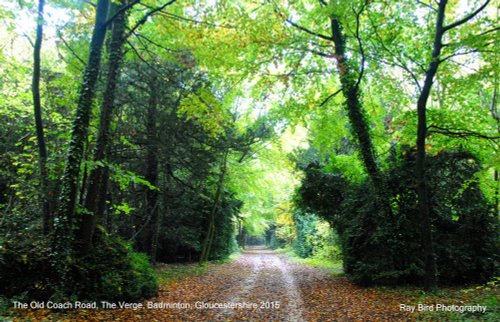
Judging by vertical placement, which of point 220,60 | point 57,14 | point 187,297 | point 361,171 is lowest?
point 187,297

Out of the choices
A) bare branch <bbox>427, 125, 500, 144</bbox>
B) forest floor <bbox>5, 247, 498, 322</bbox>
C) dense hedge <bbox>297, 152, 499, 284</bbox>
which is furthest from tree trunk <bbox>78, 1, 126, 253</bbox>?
bare branch <bbox>427, 125, 500, 144</bbox>

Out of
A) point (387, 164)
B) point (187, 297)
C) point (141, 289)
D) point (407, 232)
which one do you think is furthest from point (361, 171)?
point (141, 289)

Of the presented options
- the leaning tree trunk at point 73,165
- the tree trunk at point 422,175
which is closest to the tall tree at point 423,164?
the tree trunk at point 422,175

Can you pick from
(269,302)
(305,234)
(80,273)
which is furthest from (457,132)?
(305,234)

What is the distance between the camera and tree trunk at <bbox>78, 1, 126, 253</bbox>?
781 centimetres

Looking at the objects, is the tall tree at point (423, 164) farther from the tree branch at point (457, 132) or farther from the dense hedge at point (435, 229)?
the dense hedge at point (435, 229)

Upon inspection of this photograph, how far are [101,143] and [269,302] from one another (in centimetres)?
600

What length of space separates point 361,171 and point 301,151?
402 inches

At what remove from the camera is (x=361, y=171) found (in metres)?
12.7

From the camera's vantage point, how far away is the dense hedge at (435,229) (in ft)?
34.8

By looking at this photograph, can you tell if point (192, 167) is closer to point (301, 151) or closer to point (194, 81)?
point (194, 81)

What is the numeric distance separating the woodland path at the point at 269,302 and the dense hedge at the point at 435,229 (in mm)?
1150

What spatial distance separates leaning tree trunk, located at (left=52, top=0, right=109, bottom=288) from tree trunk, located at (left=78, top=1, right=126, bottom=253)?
17.2 inches

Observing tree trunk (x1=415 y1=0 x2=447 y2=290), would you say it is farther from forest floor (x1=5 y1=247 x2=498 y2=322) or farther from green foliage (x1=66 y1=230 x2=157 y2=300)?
green foliage (x1=66 y1=230 x2=157 y2=300)
